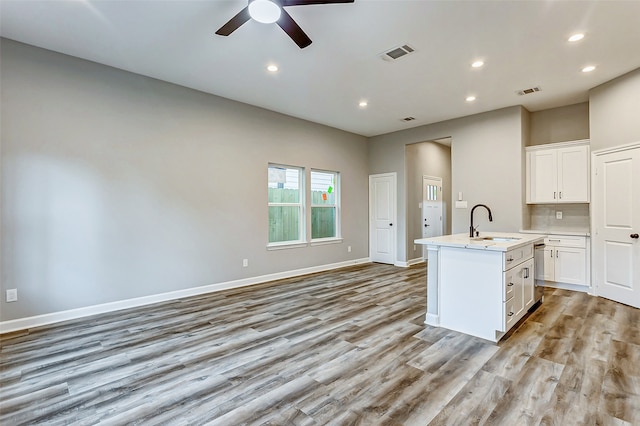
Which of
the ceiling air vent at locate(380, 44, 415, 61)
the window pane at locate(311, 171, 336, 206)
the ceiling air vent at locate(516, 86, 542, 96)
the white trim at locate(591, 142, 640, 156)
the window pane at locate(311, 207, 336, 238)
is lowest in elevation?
the window pane at locate(311, 207, 336, 238)

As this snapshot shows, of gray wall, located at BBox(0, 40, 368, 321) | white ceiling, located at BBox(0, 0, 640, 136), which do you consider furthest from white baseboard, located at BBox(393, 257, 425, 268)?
white ceiling, located at BBox(0, 0, 640, 136)

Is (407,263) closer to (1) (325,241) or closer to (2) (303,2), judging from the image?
(1) (325,241)

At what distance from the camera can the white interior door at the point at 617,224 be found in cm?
386

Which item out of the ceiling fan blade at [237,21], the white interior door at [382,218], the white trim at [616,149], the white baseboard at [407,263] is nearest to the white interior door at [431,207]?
the white baseboard at [407,263]

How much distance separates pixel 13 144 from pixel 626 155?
7299 mm

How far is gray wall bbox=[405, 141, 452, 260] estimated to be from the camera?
688 cm

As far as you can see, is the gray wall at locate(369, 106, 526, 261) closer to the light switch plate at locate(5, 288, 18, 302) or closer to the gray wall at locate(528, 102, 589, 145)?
the gray wall at locate(528, 102, 589, 145)

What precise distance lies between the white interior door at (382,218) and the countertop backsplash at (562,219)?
2600mm

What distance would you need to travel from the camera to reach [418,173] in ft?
23.7

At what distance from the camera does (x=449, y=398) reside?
2.01m

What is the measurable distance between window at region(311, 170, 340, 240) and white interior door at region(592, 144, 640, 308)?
169 inches

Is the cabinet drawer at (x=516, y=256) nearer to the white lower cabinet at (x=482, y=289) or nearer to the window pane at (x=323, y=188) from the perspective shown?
the white lower cabinet at (x=482, y=289)

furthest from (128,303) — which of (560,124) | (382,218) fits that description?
(560,124)

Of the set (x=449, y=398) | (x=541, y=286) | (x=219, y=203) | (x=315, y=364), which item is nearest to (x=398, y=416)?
(x=449, y=398)
